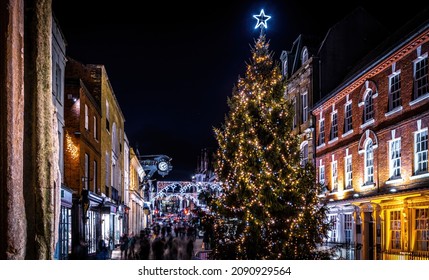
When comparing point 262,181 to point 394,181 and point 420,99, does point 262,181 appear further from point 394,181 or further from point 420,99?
point 394,181

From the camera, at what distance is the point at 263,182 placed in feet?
43.1

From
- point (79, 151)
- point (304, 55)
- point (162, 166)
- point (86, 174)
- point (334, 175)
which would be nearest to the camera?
point (79, 151)

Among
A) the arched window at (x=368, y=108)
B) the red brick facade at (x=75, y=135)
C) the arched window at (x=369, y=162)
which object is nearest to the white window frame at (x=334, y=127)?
the arched window at (x=368, y=108)

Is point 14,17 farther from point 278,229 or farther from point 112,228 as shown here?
point 112,228

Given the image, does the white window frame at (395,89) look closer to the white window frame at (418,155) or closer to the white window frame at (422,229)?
the white window frame at (418,155)

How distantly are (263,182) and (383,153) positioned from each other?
631 centimetres

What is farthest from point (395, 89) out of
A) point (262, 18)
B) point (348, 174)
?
point (262, 18)

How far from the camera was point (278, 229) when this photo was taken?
1305cm

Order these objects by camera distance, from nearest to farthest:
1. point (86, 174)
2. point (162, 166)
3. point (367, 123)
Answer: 1. point (367, 123)
2. point (86, 174)
3. point (162, 166)

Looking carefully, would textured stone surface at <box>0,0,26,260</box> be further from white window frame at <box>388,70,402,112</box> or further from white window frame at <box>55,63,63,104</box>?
white window frame at <box>388,70,402,112</box>

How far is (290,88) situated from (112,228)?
468 inches

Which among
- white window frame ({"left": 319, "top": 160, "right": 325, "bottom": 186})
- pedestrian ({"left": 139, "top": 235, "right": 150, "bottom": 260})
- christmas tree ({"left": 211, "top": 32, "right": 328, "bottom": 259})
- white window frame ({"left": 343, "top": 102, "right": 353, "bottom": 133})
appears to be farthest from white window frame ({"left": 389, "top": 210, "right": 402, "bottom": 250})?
pedestrian ({"left": 139, "top": 235, "right": 150, "bottom": 260})

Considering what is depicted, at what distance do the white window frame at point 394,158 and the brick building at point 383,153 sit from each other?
0.03 meters

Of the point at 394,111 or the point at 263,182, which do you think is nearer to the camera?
the point at 263,182
